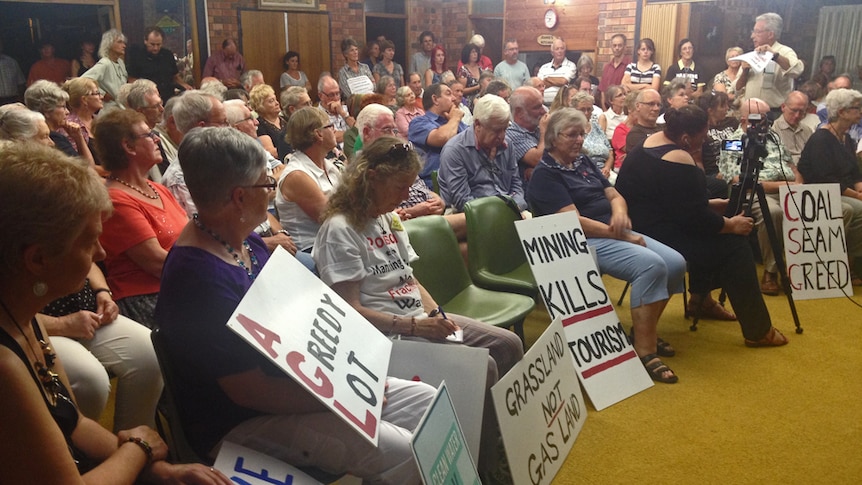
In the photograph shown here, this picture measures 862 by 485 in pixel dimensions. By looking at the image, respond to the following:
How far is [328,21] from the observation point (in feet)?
32.2

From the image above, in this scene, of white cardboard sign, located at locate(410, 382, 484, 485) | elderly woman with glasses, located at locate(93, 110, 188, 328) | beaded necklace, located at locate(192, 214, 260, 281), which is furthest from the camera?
elderly woman with glasses, located at locate(93, 110, 188, 328)

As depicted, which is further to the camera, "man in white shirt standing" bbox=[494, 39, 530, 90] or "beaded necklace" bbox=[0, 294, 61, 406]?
"man in white shirt standing" bbox=[494, 39, 530, 90]

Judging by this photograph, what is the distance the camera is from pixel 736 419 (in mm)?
2861

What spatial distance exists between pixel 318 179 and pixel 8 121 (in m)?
A: 1.39

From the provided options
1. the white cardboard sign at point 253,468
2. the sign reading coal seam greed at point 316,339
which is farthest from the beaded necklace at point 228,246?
the white cardboard sign at point 253,468

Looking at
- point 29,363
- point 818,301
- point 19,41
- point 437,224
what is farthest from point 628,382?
point 19,41

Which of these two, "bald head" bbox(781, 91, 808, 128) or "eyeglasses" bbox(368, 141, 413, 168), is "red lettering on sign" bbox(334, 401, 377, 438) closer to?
"eyeglasses" bbox(368, 141, 413, 168)

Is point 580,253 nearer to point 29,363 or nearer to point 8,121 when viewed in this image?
point 29,363

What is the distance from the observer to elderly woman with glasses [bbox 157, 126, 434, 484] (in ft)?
5.10

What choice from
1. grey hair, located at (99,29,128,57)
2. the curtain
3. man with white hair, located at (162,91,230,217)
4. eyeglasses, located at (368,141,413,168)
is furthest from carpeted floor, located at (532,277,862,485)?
the curtain

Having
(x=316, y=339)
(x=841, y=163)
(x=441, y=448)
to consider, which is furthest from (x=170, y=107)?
(x=841, y=163)

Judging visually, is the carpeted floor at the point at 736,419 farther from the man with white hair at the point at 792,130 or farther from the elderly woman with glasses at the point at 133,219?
the man with white hair at the point at 792,130

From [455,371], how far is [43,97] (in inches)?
125

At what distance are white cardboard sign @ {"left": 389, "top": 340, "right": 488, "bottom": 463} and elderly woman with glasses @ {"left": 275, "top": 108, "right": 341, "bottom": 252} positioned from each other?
1.07 m
